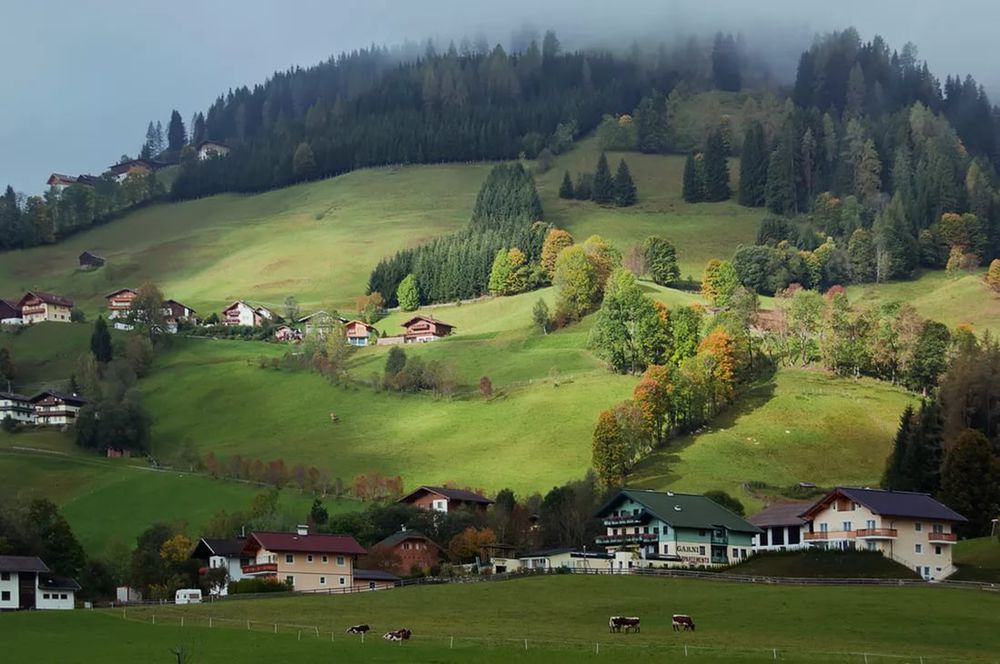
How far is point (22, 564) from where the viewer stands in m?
80.7

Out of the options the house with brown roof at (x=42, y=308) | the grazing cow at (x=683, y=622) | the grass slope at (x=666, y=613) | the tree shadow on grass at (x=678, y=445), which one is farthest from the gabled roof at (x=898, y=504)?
the house with brown roof at (x=42, y=308)

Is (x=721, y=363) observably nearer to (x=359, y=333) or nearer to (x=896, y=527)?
(x=896, y=527)

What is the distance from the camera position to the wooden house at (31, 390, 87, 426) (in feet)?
463

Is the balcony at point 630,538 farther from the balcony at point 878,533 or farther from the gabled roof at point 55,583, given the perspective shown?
the gabled roof at point 55,583

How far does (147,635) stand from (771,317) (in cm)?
10294

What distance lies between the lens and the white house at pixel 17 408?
142613mm

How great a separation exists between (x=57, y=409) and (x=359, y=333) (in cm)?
3967

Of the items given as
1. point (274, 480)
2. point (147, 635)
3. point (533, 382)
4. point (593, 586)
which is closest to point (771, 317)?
point (533, 382)

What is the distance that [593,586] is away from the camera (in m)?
72.7

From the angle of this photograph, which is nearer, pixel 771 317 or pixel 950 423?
pixel 950 423

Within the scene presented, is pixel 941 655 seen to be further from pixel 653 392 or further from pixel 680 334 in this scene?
pixel 680 334

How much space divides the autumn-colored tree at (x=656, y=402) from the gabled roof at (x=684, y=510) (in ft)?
77.4

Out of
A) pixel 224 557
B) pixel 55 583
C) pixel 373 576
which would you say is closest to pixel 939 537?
pixel 373 576

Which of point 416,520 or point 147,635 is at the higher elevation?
point 147,635
